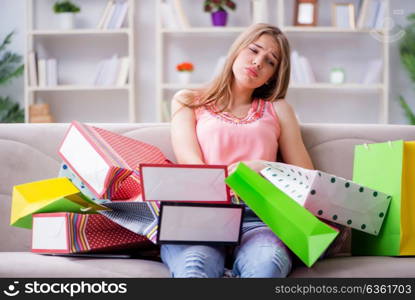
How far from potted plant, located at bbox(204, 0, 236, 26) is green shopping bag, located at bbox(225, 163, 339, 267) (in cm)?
322

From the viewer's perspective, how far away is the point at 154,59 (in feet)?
15.0

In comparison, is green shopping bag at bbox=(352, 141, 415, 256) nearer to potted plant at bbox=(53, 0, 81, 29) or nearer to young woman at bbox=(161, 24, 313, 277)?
young woman at bbox=(161, 24, 313, 277)

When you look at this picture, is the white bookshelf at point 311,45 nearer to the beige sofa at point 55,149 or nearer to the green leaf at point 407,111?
the green leaf at point 407,111

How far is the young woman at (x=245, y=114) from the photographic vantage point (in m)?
1.82

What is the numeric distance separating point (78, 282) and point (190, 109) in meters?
0.83

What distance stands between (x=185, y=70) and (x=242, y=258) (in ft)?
10.3

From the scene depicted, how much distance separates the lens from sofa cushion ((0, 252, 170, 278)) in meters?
1.41

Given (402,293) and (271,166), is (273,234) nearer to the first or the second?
(271,166)

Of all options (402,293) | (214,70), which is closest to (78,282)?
(402,293)

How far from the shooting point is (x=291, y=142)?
6.13ft

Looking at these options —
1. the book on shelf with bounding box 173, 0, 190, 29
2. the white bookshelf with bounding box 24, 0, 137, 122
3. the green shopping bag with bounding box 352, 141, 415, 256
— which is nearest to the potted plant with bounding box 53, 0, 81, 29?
the white bookshelf with bounding box 24, 0, 137, 122

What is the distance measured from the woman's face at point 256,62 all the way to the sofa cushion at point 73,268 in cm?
70

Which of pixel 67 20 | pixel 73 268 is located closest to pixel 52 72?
pixel 67 20

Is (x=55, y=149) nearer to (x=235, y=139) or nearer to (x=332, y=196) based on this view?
(x=235, y=139)
